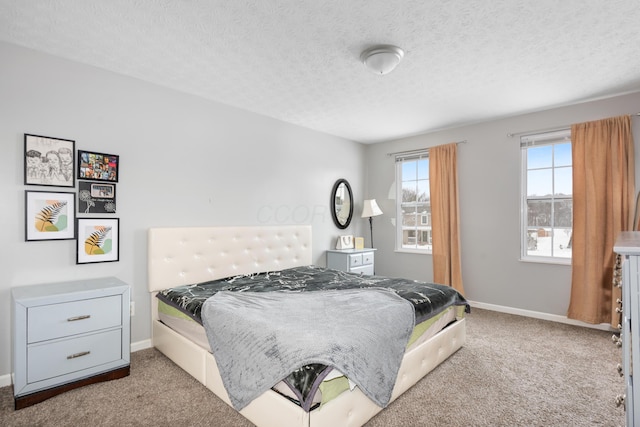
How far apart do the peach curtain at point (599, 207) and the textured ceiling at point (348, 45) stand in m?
0.44

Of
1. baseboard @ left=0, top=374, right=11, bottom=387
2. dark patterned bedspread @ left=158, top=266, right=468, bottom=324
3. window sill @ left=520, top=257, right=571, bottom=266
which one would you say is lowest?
baseboard @ left=0, top=374, right=11, bottom=387

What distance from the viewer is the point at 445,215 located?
176 inches

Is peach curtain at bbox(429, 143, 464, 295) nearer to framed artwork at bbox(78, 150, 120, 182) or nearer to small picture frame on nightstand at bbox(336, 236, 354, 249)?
small picture frame on nightstand at bbox(336, 236, 354, 249)

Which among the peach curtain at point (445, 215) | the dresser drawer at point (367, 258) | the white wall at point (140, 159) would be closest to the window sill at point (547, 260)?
the peach curtain at point (445, 215)

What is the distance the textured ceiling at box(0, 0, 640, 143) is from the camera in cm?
197

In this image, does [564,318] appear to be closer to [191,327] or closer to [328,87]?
[328,87]

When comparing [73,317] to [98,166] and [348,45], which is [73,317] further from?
[348,45]

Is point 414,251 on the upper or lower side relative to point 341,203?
lower

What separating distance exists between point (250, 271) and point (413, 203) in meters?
2.69

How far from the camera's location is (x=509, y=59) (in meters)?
2.56

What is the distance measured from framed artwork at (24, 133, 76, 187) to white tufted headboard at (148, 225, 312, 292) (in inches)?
30.2

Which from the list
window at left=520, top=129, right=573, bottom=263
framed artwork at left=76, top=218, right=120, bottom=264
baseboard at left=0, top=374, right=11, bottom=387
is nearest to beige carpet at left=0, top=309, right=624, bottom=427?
baseboard at left=0, top=374, right=11, bottom=387

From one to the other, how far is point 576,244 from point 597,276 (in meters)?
0.36

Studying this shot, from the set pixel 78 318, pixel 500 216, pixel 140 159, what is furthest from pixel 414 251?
pixel 78 318
